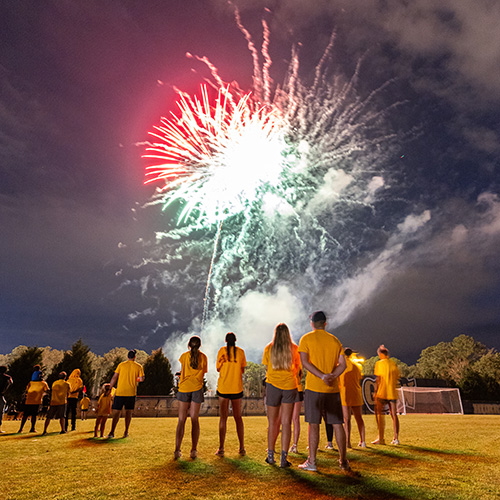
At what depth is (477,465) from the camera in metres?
5.68

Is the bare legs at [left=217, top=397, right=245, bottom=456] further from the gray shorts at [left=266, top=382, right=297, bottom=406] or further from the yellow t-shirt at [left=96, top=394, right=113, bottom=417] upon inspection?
the yellow t-shirt at [left=96, top=394, right=113, bottom=417]

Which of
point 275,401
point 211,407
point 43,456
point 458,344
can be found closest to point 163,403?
point 211,407

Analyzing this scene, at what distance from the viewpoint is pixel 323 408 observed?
5215 mm

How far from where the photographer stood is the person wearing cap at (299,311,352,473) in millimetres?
5105

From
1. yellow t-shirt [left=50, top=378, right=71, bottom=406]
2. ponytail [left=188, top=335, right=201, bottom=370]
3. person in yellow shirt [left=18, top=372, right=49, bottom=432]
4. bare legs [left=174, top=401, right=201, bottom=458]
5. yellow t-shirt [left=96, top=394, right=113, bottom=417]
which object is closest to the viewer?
bare legs [left=174, top=401, right=201, bottom=458]

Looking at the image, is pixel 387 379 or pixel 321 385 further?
pixel 387 379

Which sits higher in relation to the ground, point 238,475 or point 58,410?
point 58,410

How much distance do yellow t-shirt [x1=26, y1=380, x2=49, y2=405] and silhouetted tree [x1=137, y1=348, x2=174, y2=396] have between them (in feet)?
117

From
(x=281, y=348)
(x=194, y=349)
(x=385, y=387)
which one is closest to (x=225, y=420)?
(x=194, y=349)

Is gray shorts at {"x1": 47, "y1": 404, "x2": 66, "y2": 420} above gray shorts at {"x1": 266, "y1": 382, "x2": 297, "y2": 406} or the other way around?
the other way around

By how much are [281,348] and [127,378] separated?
16.8 feet

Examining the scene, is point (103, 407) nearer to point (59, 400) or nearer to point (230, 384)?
point (59, 400)

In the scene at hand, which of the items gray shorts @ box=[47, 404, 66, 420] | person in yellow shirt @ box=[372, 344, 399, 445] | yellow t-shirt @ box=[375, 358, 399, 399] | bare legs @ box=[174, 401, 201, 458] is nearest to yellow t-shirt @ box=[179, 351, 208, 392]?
bare legs @ box=[174, 401, 201, 458]

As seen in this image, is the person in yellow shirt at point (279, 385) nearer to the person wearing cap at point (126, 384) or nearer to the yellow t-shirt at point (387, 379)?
the yellow t-shirt at point (387, 379)
